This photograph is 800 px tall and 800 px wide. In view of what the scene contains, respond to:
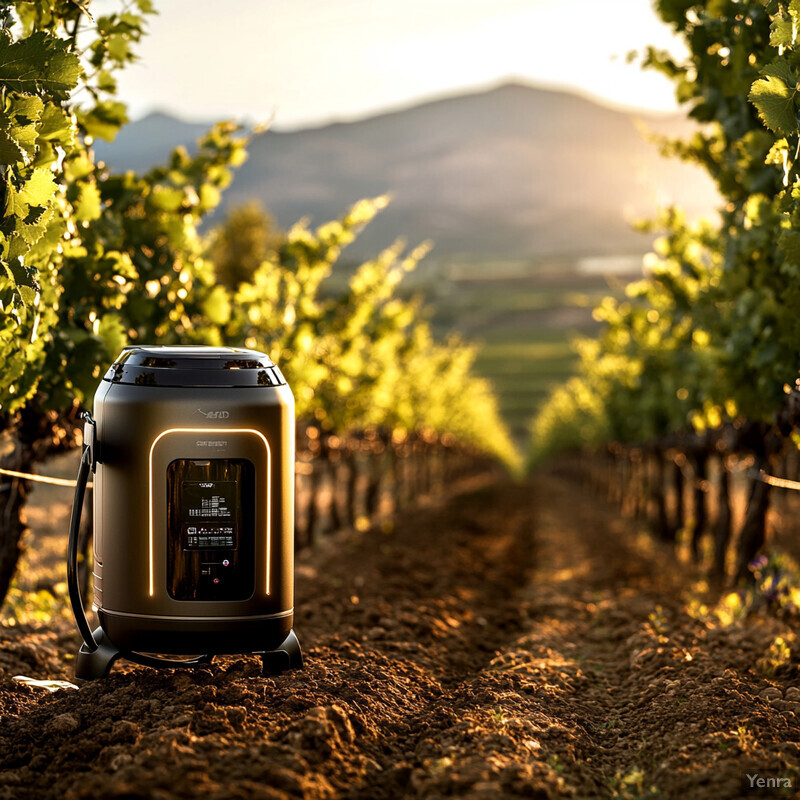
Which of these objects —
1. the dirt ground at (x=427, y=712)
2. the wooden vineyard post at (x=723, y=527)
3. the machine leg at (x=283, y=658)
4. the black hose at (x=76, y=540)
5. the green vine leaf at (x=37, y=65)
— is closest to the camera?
the dirt ground at (x=427, y=712)

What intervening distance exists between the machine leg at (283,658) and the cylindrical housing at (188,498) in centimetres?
27

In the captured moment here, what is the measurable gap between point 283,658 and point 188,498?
1.08 m

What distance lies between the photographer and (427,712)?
188 inches

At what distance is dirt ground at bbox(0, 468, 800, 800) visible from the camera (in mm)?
3662

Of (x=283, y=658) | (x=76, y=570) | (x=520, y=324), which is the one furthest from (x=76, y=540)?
(x=520, y=324)

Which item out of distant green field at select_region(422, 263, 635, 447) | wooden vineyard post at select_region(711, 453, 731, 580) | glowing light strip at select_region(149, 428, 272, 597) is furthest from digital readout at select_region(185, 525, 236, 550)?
distant green field at select_region(422, 263, 635, 447)

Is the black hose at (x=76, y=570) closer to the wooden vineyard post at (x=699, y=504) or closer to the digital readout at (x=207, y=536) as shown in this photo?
the digital readout at (x=207, y=536)

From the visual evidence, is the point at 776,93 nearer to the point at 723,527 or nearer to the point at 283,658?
the point at 283,658

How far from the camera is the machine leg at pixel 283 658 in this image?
16.0 feet

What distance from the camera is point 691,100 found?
839 cm

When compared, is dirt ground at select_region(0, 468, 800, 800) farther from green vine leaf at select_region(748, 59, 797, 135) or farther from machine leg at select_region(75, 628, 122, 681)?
green vine leaf at select_region(748, 59, 797, 135)

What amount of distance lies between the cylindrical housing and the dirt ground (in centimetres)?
38

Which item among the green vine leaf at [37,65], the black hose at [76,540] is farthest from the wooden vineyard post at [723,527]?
the green vine leaf at [37,65]

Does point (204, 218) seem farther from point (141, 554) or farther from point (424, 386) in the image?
point (424, 386)
